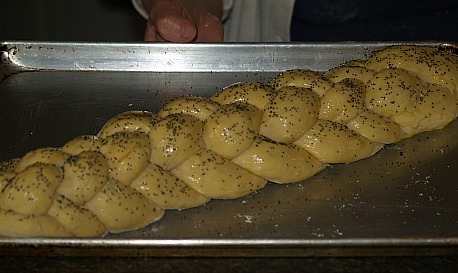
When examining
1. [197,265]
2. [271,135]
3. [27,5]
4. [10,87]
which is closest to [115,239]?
[197,265]

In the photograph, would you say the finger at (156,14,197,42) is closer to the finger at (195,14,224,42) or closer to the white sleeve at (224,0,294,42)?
the finger at (195,14,224,42)

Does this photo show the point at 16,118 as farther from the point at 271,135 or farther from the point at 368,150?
the point at 368,150

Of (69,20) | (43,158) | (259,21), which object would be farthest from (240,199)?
(69,20)

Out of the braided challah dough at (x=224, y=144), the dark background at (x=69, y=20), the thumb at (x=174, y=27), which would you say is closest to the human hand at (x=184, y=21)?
the thumb at (x=174, y=27)

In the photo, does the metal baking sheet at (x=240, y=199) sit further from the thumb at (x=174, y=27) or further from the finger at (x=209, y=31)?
the finger at (x=209, y=31)

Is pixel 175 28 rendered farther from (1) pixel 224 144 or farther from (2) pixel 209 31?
(1) pixel 224 144
